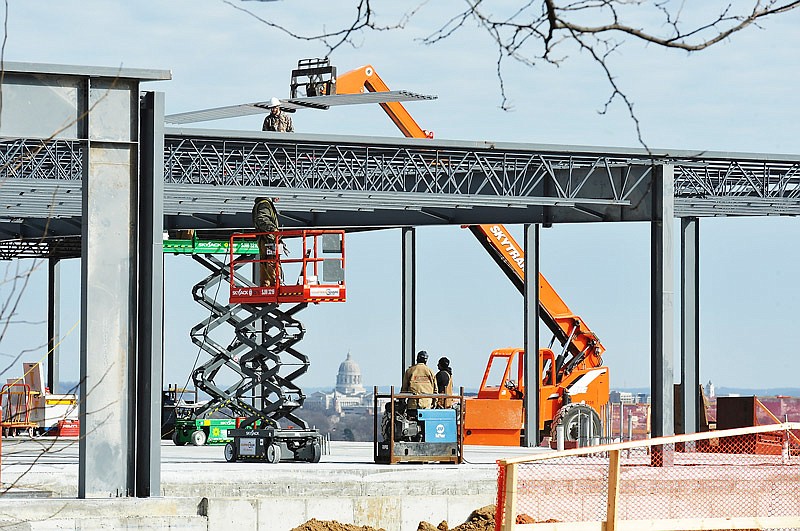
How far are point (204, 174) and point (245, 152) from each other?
966mm

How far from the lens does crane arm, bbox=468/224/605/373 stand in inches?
1394

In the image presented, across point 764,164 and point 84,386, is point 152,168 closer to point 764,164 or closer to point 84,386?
point 84,386

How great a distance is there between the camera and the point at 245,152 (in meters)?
27.0

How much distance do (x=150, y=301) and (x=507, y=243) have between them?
22.7m

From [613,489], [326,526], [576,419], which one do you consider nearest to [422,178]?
[576,419]

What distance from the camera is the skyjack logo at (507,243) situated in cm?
3550

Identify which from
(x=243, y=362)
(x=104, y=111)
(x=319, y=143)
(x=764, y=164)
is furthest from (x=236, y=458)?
(x=764, y=164)

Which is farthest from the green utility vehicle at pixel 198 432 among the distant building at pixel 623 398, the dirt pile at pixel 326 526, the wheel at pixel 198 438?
the dirt pile at pixel 326 526

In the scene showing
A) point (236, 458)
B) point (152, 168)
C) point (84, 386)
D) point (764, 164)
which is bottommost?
point (236, 458)

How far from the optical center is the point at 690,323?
30906 mm

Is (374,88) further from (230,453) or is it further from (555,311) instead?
(230,453)

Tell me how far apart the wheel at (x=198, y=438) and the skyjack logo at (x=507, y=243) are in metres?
10.7

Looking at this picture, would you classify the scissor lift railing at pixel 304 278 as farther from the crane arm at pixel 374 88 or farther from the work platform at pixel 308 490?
the crane arm at pixel 374 88

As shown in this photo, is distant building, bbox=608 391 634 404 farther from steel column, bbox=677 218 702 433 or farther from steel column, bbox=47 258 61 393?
steel column, bbox=47 258 61 393
